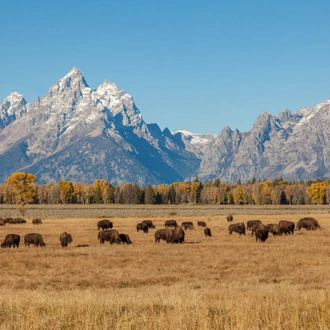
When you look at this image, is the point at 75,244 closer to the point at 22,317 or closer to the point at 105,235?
the point at 105,235

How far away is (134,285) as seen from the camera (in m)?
22.3

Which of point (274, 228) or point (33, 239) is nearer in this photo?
point (33, 239)

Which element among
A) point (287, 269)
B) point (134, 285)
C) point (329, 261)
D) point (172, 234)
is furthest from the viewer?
point (172, 234)

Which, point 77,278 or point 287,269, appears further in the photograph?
point 287,269

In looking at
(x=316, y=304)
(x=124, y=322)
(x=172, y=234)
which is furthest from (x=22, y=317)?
(x=172, y=234)

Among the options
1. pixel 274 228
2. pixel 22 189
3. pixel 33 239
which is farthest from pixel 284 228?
pixel 22 189

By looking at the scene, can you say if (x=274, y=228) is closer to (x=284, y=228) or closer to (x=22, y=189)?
(x=284, y=228)

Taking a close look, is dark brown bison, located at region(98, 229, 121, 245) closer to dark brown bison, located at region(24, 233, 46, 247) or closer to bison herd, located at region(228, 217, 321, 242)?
dark brown bison, located at region(24, 233, 46, 247)

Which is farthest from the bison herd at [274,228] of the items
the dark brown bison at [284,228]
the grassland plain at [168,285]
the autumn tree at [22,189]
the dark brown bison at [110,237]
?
the autumn tree at [22,189]

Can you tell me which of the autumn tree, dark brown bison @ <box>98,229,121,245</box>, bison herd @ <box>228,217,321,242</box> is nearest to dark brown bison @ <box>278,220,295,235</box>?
bison herd @ <box>228,217,321,242</box>

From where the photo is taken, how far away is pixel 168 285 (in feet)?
72.4

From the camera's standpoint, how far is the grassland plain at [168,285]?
1144cm

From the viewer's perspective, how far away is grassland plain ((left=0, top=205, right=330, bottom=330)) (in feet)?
37.5

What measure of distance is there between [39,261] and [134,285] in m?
9.24
